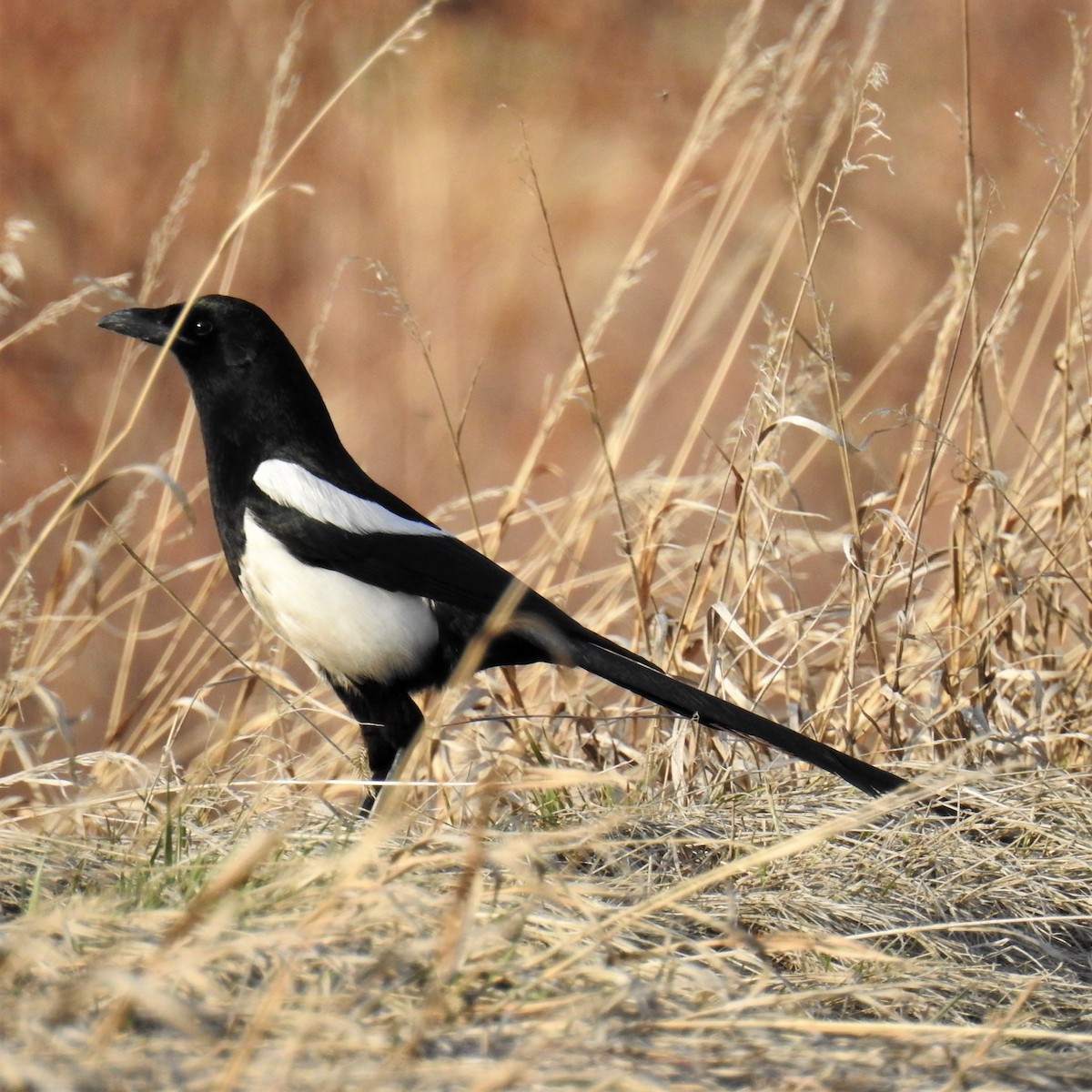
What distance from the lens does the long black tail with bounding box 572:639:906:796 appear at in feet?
6.26

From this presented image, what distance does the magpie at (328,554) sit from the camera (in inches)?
→ 87.5

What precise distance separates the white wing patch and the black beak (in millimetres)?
269

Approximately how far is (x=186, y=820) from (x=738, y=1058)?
0.82m

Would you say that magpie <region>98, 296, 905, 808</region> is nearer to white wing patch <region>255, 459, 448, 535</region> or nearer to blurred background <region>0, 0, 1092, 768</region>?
white wing patch <region>255, 459, 448, 535</region>

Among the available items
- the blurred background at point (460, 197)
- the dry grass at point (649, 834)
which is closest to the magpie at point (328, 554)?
the dry grass at point (649, 834)

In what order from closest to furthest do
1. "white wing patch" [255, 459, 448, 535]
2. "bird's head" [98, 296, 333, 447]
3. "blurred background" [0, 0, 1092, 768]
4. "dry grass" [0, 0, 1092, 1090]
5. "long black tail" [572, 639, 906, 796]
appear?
"dry grass" [0, 0, 1092, 1090], "long black tail" [572, 639, 906, 796], "white wing patch" [255, 459, 448, 535], "bird's head" [98, 296, 333, 447], "blurred background" [0, 0, 1092, 768]

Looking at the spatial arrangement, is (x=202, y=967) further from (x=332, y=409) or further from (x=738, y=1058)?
(x=332, y=409)

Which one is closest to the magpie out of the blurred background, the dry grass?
the dry grass

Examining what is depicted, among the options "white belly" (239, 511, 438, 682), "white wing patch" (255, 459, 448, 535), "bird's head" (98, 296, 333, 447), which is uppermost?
"bird's head" (98, 296, 333, 447)

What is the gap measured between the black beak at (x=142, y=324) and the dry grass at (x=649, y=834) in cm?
19

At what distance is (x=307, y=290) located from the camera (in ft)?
18.3

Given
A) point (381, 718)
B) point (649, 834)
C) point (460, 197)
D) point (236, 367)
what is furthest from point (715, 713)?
point (460, 197)

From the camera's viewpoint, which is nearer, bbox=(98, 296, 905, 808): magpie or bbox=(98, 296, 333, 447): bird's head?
bbox=(98, 296, 905, 808): magpie

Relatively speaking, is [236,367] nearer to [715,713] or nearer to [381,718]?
[381,718]
